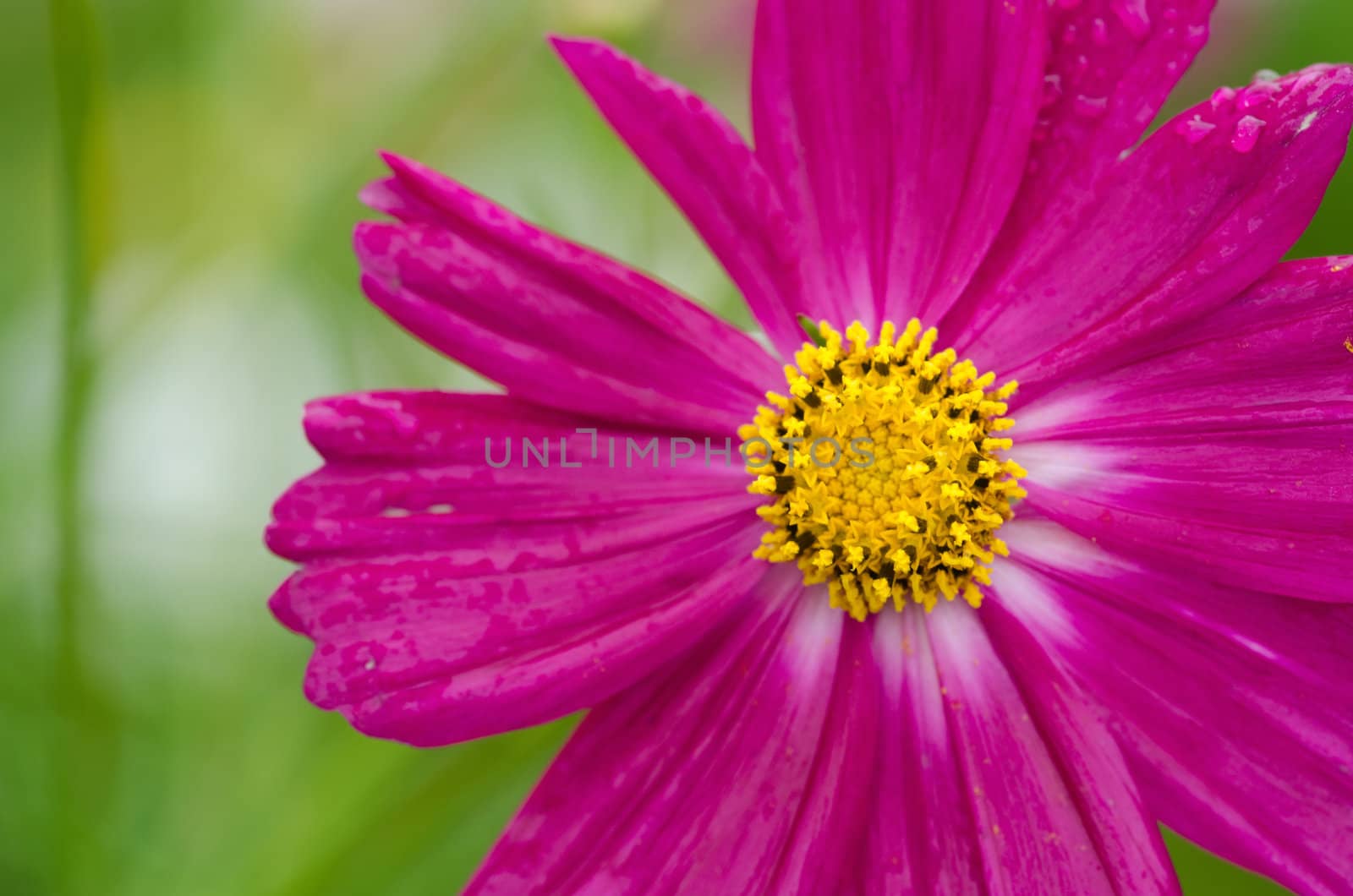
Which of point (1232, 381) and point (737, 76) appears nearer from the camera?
point (1232, 381)

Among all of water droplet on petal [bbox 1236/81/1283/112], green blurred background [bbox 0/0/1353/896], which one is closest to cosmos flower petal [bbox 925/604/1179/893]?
water droplet on petal [bbox 1236/81/1283/112]

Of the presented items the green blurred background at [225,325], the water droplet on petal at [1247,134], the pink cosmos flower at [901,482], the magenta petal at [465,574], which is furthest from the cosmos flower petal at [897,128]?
the green blurred background at [225,325]

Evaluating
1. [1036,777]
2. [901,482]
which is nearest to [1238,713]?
[1036,777]

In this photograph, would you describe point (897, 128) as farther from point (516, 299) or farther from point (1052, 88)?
point (516, 299)

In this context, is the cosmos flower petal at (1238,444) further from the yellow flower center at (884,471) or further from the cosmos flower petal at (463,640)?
the cosmos flower petal at (463,640)

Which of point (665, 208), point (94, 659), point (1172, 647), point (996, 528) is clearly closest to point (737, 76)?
point (665, 208)

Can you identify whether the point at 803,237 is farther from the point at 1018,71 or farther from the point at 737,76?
the point at 737,76
